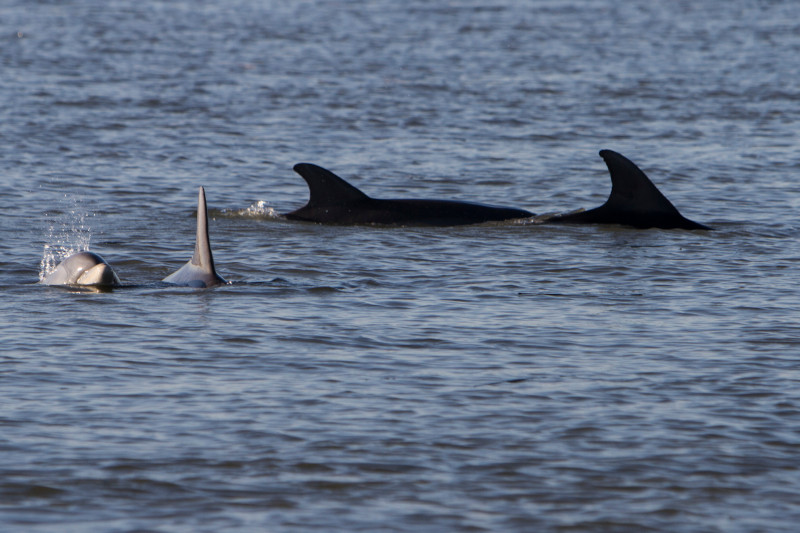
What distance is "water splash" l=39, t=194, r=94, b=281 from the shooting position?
1535cm

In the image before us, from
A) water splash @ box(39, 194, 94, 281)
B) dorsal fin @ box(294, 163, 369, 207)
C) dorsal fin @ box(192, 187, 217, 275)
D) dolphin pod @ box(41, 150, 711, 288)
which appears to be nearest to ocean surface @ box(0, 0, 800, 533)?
water splash @ box(39, 194, 94, 281)

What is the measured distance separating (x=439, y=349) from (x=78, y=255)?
13.6 ft

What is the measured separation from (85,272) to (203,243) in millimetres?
1202

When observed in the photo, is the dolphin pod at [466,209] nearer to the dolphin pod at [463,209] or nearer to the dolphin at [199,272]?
the dolphin pod at [463,209]

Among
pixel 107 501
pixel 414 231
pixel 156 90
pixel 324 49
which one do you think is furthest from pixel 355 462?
pixel 324 49

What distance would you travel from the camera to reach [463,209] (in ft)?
59.7

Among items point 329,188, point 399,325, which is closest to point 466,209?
point 329,188

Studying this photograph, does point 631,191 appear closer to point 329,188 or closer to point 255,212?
point 329,188

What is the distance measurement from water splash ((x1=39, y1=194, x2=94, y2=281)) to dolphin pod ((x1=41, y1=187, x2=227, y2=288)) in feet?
1.97

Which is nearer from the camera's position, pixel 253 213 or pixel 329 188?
pixel 329 188

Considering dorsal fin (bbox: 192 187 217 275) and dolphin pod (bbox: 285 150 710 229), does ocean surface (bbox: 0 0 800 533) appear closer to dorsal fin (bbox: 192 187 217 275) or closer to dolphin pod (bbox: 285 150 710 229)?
dolphin pod (bbox: 285 150 710 229)

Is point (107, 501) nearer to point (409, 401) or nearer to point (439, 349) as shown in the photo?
point (409, 401)

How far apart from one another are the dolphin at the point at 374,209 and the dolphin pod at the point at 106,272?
444 centimetres

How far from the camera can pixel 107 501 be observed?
7.93 metres
